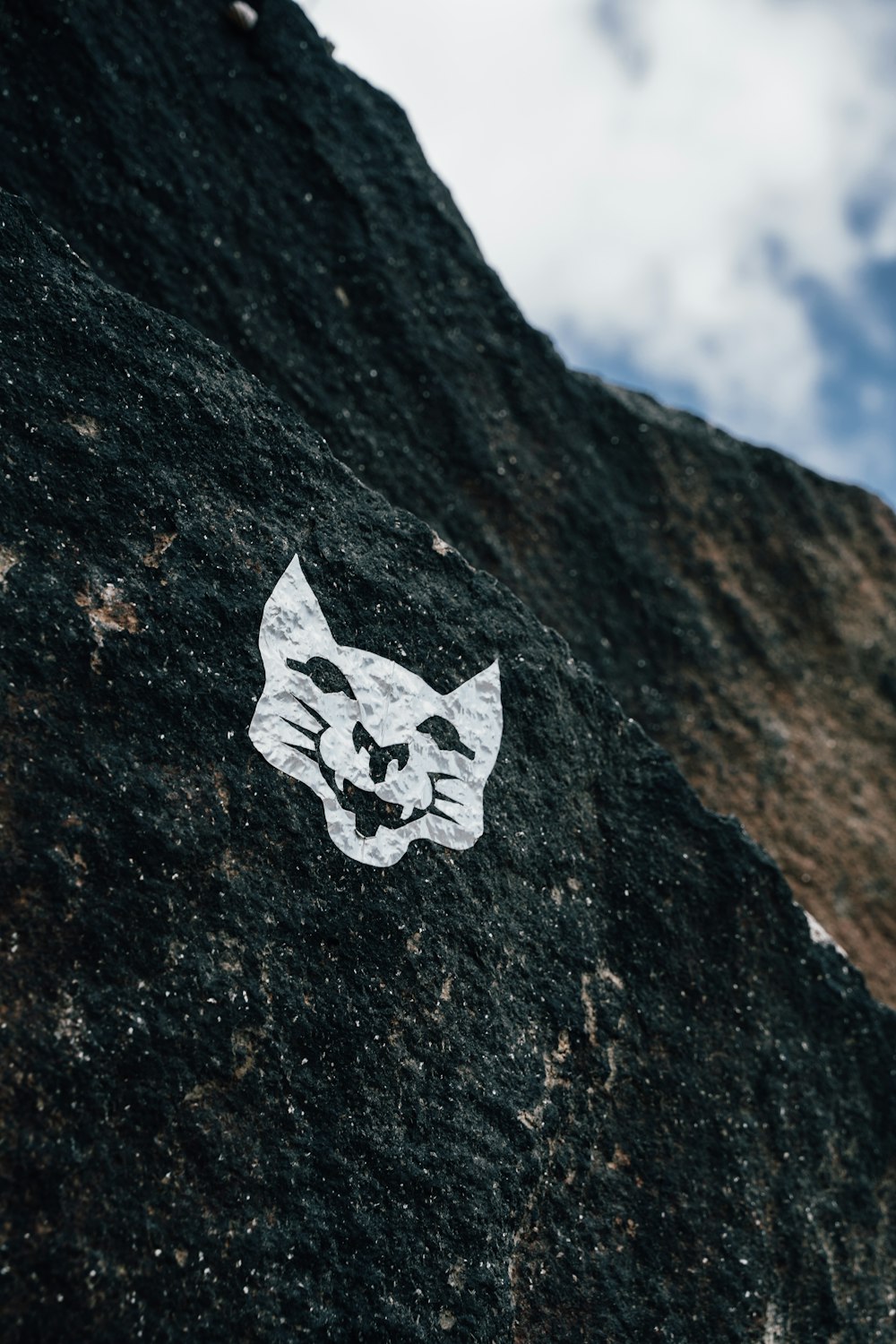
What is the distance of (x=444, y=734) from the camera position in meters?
2.42

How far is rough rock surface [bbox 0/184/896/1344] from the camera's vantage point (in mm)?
1751

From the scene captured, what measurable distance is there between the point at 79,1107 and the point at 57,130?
2.97 m

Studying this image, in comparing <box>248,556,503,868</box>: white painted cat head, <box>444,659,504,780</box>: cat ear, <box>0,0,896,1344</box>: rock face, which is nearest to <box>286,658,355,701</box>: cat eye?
<box>248,556,503,868</box>: white painted cat head

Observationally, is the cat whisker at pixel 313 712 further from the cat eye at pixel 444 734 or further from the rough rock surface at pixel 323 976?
the cat eye at pixel 444 734

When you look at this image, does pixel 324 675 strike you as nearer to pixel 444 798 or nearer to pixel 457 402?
pixel 444 798

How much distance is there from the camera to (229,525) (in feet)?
7.33

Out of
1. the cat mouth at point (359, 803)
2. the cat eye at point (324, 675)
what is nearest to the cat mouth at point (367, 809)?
the cat mouth at point (359, 803)

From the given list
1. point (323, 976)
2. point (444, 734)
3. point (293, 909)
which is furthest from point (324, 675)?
point (323, 976)

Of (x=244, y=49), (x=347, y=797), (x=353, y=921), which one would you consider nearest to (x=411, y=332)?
(x=244, y=49)

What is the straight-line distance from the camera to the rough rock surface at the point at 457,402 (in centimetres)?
331

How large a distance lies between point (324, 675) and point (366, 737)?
17 cm

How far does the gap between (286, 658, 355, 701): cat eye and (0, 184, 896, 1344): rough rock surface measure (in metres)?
0.09

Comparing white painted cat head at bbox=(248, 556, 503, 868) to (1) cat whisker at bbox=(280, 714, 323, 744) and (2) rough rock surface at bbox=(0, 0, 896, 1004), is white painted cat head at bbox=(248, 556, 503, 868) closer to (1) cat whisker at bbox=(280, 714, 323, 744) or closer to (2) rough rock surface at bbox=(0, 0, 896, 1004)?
(1) cat whisker at bbox=(280, 714, 323, 744)

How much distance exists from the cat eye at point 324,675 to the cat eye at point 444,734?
208mm
